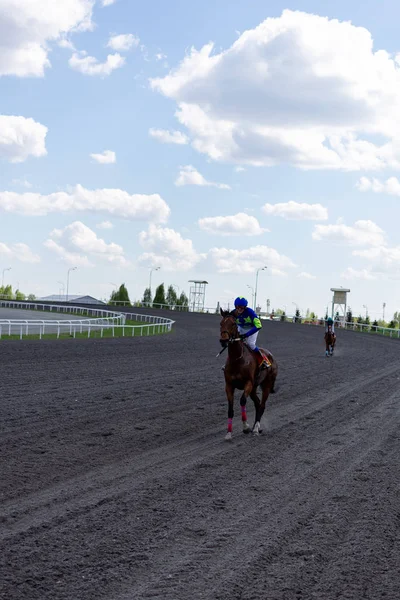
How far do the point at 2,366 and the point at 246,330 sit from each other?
9682 mm

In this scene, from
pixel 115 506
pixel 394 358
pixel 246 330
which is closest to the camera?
pixel 115 506

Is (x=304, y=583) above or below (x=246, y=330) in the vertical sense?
below

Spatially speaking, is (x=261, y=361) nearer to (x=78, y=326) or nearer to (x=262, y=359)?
(x=262, y=359)

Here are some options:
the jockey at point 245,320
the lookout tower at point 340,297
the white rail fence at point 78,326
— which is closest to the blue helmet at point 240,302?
the jockey at point 245,320

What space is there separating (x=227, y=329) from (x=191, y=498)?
10.8 feet

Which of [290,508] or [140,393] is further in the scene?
[140,393]

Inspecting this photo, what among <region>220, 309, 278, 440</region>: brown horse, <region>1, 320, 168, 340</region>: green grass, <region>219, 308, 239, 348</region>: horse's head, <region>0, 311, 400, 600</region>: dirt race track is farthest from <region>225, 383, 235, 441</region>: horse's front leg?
<region>1, 320, 168, 340</region>: green grass

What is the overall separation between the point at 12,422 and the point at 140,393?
4403 millimetres

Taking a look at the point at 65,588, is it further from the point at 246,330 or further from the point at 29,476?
the point at 246,330

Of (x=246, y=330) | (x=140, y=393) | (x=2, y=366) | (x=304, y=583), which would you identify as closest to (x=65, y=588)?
(x=304, y=583)

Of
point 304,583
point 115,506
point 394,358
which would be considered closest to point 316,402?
point 115,506

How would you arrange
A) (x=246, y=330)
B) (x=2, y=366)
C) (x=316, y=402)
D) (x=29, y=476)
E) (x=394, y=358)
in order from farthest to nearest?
(x=394, y=358)
(x=2, y=366)
(x=316, y=402)
(x=246, y=330)
(x=29, y=476)

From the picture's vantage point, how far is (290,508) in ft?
23.0

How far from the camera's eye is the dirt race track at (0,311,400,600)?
202 inches
